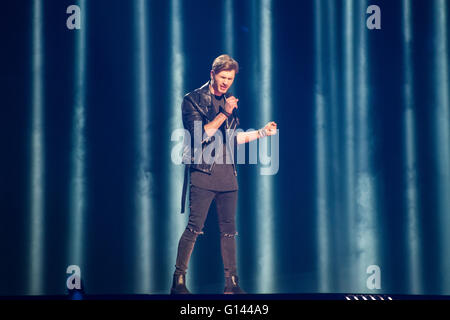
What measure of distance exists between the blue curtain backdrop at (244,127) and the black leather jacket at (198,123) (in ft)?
0.27

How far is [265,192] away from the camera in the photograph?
3.19 metres

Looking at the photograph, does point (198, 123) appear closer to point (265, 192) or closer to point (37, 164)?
point (265, 192)

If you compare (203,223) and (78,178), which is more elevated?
(78,178)

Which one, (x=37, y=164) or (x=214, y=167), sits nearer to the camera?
(x=214, y=167)

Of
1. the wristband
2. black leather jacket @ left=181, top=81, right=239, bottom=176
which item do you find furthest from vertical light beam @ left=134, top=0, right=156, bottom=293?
the wristband

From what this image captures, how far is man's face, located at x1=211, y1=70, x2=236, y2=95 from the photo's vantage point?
3115mm

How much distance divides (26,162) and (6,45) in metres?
0.85

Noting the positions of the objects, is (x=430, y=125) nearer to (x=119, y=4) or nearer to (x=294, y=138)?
(x=294, y=138)

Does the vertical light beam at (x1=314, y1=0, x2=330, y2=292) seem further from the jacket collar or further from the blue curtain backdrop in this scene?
the jacket collar

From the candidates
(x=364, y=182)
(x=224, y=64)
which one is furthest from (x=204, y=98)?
(x=364, y=182)

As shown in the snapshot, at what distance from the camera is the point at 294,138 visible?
10.5 feet

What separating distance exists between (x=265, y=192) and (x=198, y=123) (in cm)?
67

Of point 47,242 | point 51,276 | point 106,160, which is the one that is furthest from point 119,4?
point 51,276

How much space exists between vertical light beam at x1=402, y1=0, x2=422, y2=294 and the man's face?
1.23 metres
